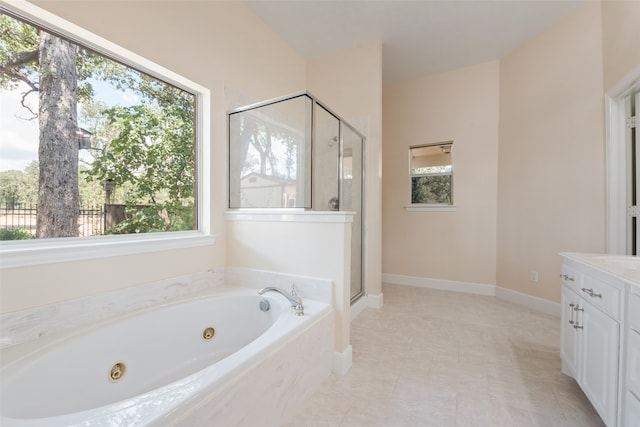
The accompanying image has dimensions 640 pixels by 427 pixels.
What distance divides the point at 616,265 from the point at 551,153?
1.80 meters

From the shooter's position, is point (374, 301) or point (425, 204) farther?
point (425, 204)

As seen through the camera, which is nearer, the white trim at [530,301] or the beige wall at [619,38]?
the beige wall at [619,38]

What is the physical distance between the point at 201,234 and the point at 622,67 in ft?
11.2

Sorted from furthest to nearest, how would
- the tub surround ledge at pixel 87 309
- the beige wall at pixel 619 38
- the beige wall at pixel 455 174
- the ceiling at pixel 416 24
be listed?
the beige wall at pixel 455 174, the ceiling at pixel 416 24, the beige wall at pixel 619 38, the tub surround ledge at pixel 87 309

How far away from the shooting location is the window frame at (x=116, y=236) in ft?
4.02

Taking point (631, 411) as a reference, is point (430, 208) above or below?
above

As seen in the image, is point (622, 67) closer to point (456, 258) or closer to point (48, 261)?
point (456, 258)

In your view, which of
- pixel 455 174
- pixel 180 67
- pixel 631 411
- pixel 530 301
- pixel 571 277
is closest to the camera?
pixel 631 411

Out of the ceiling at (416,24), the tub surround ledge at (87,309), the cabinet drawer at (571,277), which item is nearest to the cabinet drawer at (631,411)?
the cabinet drawer at (571,277)

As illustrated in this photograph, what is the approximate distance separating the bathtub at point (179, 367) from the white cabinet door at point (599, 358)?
1.25 meters

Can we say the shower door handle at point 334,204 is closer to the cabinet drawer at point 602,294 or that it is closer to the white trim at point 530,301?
the cabinet drawer at point 602,294

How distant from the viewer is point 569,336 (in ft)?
4.95

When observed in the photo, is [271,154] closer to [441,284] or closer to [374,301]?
[374,301]

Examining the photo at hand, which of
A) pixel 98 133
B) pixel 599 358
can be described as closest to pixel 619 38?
pixel 599 358
